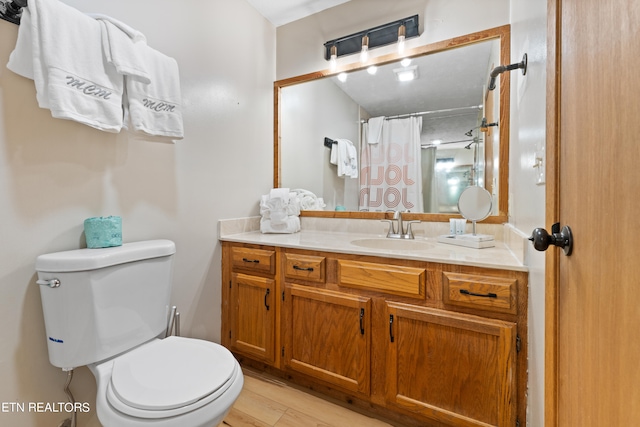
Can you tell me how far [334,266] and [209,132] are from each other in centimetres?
111

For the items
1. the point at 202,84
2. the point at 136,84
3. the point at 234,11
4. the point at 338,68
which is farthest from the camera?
the point at 338,68

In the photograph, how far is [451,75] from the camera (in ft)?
5.61

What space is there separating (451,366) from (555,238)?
815 millimetres

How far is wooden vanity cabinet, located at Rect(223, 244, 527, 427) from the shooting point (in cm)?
107

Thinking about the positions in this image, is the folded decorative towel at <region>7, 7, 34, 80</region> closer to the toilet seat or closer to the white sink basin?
the toilet seat

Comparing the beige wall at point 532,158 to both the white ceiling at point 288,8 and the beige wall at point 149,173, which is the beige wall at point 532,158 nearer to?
the white ceiling at point 288,8

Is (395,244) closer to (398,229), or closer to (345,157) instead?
(398,229)

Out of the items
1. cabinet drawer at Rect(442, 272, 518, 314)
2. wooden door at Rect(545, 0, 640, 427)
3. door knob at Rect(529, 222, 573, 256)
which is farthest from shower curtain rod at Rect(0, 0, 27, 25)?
cabinet drawer at Rect(442, 272, 518, 314)

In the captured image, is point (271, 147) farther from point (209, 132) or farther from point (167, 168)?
point (167, 168)

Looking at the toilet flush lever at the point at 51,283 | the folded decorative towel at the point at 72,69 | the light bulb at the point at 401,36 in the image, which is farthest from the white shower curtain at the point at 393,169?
the toilet flush lever at the point at 51,283

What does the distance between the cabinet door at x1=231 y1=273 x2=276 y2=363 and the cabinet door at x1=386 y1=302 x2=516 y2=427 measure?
680 millimetres

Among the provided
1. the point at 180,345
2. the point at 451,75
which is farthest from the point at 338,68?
the point at 180,345

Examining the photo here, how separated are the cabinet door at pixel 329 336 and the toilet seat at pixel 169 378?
50 centimetres

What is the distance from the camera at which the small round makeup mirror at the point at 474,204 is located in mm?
1527
